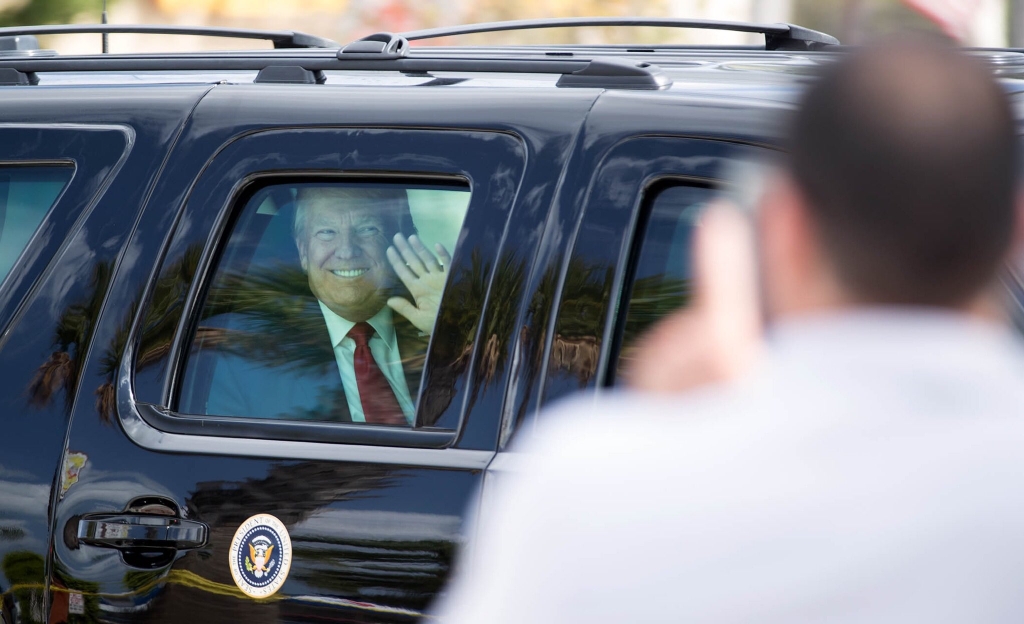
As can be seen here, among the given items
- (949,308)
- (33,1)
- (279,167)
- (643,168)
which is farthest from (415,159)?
(33,1)

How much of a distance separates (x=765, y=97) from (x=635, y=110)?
0.23 meters

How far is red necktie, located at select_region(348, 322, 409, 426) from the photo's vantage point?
2158 millimetres

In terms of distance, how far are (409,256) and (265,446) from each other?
0.41 m

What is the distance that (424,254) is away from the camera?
7.27ft

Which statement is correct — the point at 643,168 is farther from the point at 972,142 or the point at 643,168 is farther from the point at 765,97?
the point at 972,142

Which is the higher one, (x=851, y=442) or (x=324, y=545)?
(x=324, y=545)

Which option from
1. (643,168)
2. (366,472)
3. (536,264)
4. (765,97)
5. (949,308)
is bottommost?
(949,308)

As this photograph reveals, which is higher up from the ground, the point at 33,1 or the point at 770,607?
the point at 33,1

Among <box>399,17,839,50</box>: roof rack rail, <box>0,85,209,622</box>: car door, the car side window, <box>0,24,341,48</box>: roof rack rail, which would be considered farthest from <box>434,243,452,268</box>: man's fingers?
<box>0,24,341,48</box>: roof rack rail

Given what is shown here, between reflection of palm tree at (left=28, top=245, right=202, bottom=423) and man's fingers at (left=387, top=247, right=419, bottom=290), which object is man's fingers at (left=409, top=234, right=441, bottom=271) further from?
reflection of palm tree at (left=28, top=245, right=202, bottom=423)

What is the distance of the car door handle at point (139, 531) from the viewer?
2.11 metres

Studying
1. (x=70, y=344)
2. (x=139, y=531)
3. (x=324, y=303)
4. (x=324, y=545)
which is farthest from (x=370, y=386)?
(x=70, y=344)

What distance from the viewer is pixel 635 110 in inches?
83.7

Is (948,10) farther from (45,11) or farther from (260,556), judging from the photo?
(45,11)
